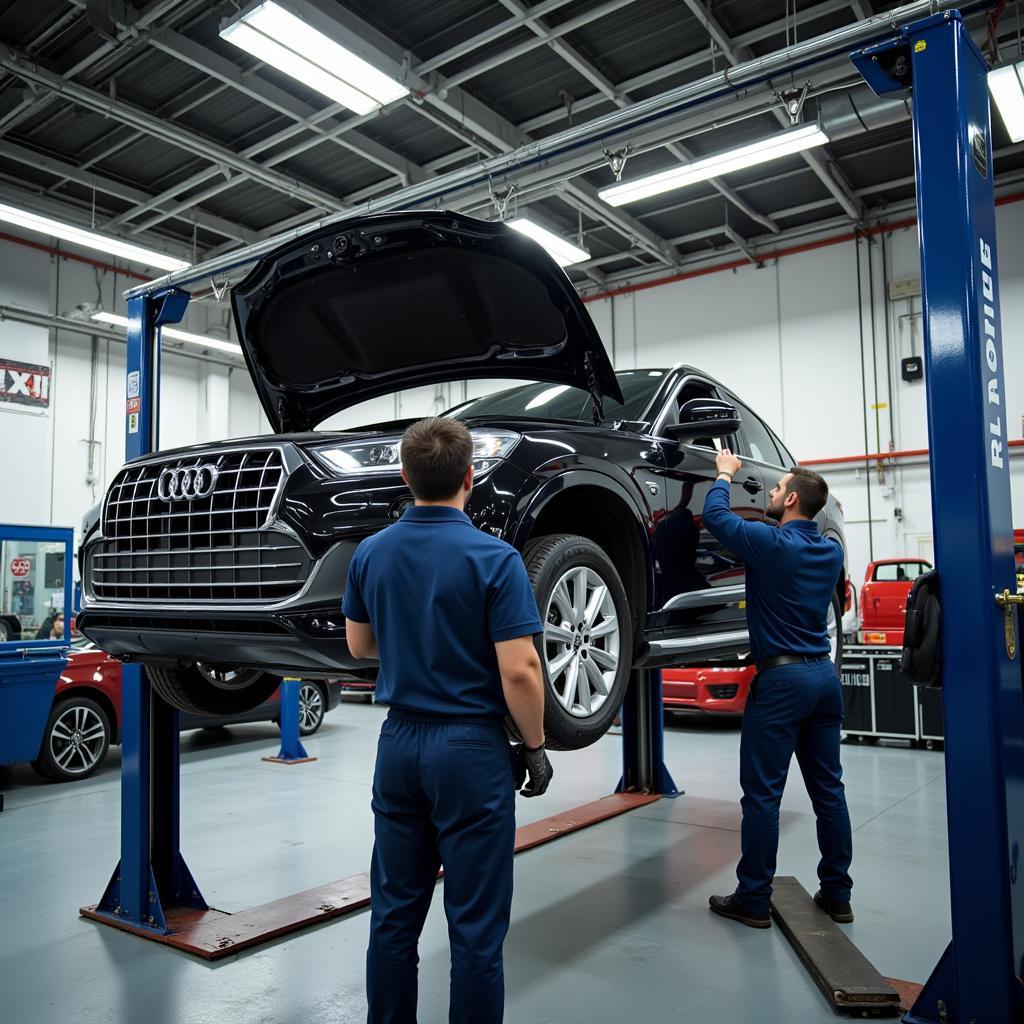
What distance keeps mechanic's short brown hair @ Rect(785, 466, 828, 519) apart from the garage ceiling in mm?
3317

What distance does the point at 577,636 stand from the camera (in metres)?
2.85

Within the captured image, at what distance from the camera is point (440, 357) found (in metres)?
3.59

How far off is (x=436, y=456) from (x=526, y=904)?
267 cm

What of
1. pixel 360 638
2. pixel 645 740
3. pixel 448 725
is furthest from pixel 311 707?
pixel 448 725

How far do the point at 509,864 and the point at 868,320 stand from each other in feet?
38.5

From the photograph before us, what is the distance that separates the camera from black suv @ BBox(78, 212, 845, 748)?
2.54 meters

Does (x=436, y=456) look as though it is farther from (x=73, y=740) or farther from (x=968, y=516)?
(x=73, y=740)

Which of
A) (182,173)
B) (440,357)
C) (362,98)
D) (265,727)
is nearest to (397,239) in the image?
(440,357)

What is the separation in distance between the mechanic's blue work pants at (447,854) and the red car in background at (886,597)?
894 cm

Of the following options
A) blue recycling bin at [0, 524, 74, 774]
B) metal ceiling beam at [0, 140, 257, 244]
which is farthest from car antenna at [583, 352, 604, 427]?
metal ceiling beam at [0, 140, 257, 244]

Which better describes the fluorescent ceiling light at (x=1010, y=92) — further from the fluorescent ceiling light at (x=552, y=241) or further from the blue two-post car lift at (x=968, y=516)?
the blue two-post car lift at (x=968, y=516)

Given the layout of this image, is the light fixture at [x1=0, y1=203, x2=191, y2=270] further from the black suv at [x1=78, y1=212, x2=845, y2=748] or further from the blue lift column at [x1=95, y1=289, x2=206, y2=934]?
the black suv at [x1=78, y1=212, x2=845, y2=748]

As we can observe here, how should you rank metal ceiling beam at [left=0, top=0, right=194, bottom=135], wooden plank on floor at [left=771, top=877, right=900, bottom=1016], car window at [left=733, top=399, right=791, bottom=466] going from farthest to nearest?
metal ceiling beam at [left=0, top=0, right=194, bottom=135] < car window at [left=733, top=399, right=791, bottom=466] < wooden plank on floor at [left=771, top=877, right=900, bottom=1016]

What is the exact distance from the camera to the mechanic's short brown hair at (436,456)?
2152mm
